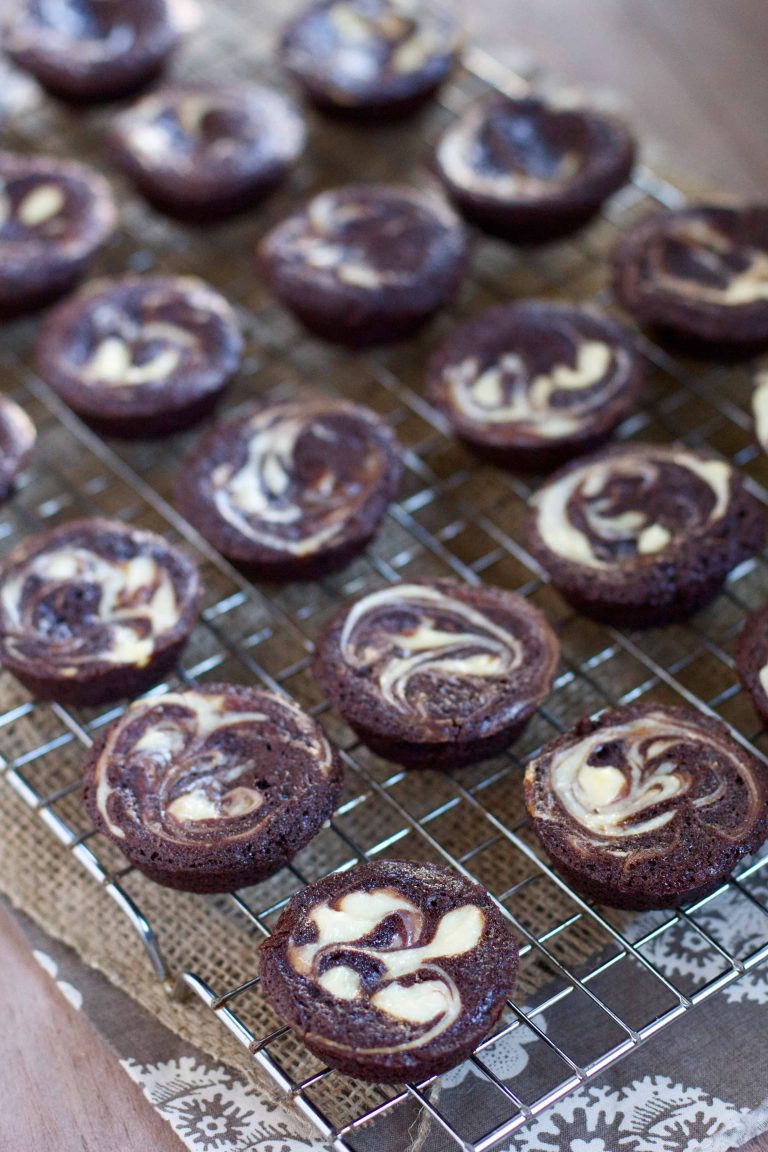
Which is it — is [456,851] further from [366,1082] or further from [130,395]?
[130,395]

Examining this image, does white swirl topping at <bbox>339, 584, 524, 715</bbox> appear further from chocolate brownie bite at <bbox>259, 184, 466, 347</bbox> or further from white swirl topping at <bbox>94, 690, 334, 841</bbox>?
chocolate brownie bite at <bbox>259, 184, 466, 347</bbox>

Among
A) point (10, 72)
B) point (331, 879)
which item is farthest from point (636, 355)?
point (10, 72)

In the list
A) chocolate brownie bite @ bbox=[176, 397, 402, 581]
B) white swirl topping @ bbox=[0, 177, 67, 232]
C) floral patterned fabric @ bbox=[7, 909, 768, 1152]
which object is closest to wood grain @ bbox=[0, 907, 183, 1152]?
floral patterned fabric @ bbox=[7, 909, 768, 1152]

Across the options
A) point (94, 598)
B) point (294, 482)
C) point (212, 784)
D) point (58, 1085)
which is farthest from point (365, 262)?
point (58, 1085)

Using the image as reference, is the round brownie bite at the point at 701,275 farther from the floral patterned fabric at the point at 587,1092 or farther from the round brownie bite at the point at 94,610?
the floral patterned fabric at the point at 587,1092

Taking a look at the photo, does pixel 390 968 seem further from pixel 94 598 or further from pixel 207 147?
pixel 207 147

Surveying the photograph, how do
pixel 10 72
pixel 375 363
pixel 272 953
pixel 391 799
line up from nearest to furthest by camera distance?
pixel 272 953
pixel 391 799
pixel 375 363
pixel 10 72
